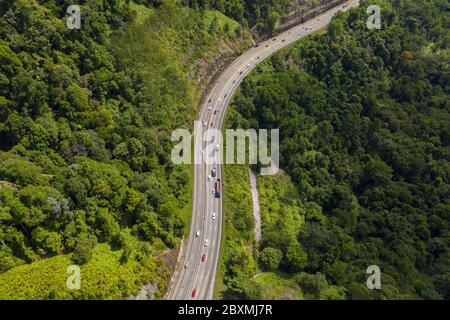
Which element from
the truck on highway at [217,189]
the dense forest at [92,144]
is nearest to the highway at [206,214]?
the truck on highway at [217,189]

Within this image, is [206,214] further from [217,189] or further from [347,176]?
[347,176]

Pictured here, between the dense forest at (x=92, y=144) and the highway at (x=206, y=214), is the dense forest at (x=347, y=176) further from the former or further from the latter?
the dense forest at (x=92, y=144)

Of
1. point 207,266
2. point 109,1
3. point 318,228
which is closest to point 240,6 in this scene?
point 109,1

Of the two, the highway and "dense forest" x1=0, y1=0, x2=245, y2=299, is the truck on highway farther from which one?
"dense forest" x1=0, y1=0, x2=245, y2=299

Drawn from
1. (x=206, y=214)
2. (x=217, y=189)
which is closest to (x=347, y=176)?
(x=217, y=189)

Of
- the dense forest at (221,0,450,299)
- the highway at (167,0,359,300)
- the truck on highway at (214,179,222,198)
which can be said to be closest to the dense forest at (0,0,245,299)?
the highway at (167,0,359,300)

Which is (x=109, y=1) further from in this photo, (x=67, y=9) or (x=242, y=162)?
(x=242, y=162)
